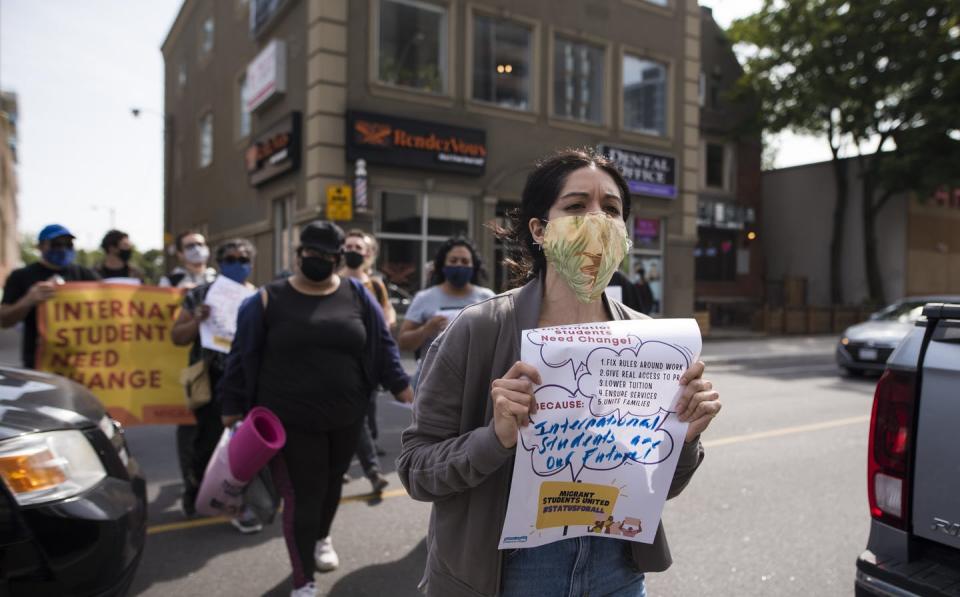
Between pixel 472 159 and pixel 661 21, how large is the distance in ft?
25.5

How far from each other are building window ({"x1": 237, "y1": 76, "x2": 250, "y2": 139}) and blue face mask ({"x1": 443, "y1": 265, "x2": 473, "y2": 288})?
16275mm

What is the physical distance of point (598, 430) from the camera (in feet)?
5.19

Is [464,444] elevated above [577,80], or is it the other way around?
[577,80]

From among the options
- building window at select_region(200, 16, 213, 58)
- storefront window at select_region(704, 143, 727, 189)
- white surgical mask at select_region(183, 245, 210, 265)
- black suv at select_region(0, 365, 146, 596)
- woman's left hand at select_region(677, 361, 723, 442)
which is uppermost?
building window at select_region(200, 16, 213, 58)

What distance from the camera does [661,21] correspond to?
62.2 feet

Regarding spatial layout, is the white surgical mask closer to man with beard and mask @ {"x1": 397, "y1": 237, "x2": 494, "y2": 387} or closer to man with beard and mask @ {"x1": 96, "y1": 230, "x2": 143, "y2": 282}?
man with beard and mask @ {"x1": 96, "y1": 230, "x2": 143, "y2": 282}

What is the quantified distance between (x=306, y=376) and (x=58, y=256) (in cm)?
283

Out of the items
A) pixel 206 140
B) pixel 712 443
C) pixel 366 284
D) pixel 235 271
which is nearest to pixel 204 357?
pixel 235 271

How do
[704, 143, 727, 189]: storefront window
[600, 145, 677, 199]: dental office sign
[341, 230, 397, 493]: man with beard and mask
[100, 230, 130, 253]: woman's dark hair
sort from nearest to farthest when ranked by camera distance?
1. [341, 230, 397, 493]: man with beard and mask
2. [100, 230, 130, 253]: woman's dark hair
3. [600, 145, 677, 199]: dental office sign
4. [704, 143, 727, 189]: storefront window

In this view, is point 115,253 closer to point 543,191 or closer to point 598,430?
point 543,191

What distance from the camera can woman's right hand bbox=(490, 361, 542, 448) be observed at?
1.48 m

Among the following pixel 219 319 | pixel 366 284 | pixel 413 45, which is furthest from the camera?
pixel 413 45

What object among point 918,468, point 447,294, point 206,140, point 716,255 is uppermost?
point 206,140

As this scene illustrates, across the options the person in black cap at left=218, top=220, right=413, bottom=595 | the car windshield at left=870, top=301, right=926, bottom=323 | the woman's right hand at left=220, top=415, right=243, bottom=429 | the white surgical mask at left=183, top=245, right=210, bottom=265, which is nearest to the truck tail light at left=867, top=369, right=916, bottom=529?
the person in black cap at left=218, top=220, right=413, bottom=595
